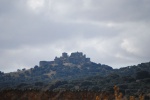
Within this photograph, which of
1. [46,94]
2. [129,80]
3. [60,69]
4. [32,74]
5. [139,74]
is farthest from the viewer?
[60,69]

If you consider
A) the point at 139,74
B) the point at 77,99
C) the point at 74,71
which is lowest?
the point at 77,99

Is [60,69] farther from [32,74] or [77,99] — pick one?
[77,99]

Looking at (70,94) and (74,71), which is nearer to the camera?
(70,94)

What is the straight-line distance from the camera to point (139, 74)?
75938 millimetres

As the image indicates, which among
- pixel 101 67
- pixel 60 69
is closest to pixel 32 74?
pixel 60 69

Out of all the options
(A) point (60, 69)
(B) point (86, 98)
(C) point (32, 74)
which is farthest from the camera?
(A) point (60, 69)

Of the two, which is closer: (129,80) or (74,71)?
(129,80)

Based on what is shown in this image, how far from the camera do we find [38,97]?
21.7m

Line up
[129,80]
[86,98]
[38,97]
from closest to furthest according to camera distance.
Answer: [38,97] → [86,98] → [129,80]

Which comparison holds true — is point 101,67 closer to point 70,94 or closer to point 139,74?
point 139,74

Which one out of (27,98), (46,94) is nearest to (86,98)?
(46,94)

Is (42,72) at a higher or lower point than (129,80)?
higher

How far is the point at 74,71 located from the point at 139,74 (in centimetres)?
10132

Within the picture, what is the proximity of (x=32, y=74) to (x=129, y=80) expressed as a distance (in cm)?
10827
